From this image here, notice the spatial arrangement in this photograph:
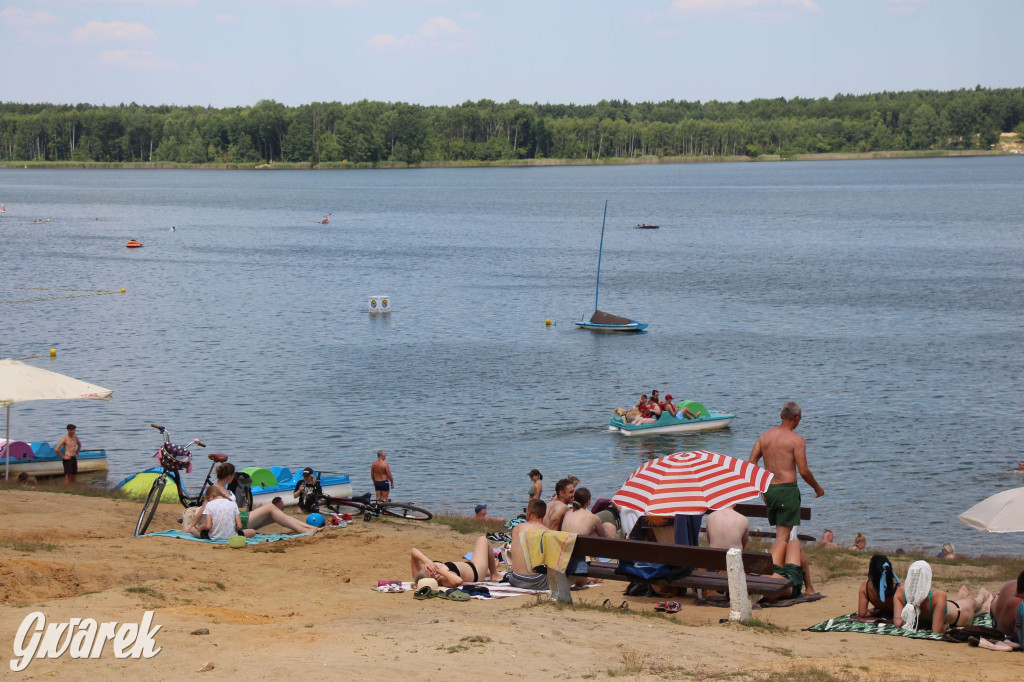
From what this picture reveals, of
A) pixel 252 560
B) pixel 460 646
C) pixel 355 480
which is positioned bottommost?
pixel 355 480

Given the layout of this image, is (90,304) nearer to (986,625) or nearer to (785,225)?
(986,625)

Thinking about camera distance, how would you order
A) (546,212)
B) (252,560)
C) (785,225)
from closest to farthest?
(252,560)
(785,225)
(546,212)

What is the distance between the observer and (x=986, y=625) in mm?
9203

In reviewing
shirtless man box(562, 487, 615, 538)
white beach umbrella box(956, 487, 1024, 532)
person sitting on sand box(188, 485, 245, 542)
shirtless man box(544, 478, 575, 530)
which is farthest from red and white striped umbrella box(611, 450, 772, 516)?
person sitting on sand box(188, 485, 245, 542)

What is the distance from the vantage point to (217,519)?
1269 cm

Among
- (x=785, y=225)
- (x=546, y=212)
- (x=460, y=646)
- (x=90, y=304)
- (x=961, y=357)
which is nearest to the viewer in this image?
(x=460, y=646)

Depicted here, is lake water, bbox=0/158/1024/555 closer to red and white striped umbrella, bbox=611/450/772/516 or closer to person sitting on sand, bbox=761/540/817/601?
person sitting on sand, bbox=761/540/817/601

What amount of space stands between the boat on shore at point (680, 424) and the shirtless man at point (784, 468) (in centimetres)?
1588

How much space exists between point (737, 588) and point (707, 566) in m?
0.35

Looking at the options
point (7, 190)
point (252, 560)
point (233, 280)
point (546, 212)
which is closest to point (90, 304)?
point (233, 280)

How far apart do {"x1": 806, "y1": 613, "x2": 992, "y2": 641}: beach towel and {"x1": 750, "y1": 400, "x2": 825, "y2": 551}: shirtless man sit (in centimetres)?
132

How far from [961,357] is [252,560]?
106 ft

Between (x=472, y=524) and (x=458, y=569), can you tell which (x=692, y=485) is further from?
(x=472, y=524)

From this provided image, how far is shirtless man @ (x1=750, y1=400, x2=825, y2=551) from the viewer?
34.2 ft
